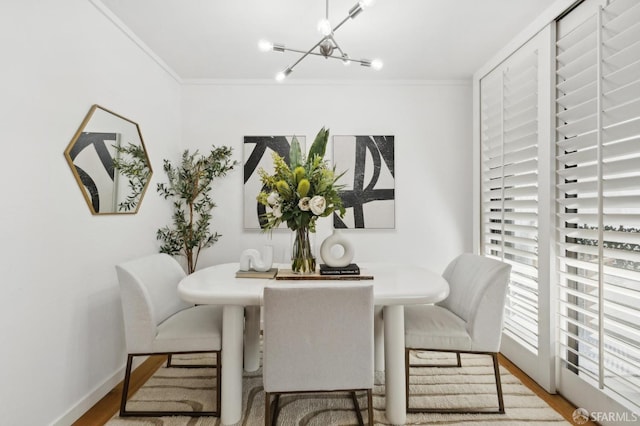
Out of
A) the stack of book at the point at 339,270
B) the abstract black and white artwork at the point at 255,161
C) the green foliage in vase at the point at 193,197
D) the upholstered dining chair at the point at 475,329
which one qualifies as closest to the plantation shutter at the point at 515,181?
the upholstered dining chair at the point at 475,329

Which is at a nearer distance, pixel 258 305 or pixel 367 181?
pixel 258 305

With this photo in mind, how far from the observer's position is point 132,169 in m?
2.49

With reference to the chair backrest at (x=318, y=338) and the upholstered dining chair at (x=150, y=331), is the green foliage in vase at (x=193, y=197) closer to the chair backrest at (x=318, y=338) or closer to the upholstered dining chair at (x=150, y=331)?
the upholstered dining chair at (x=150, y=331)

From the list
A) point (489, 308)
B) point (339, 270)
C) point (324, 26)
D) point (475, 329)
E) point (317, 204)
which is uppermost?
point (324, 26)

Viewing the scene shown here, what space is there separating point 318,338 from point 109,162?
1.79m

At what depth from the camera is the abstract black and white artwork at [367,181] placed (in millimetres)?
3375

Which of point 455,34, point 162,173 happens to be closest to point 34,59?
point 162,173

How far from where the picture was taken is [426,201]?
3420 millimetres

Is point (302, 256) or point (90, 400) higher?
point (302, 256)

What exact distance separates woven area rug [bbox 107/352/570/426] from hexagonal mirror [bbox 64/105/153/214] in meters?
1.23

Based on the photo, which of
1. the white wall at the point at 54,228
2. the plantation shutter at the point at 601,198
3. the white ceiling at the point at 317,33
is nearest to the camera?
the white wall at the point at 54,228

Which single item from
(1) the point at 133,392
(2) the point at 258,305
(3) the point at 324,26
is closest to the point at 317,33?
(3) the point at 324,26

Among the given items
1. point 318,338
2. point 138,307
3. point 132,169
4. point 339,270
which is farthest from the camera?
point 132,169

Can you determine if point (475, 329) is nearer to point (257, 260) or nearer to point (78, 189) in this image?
point (257, 260)
